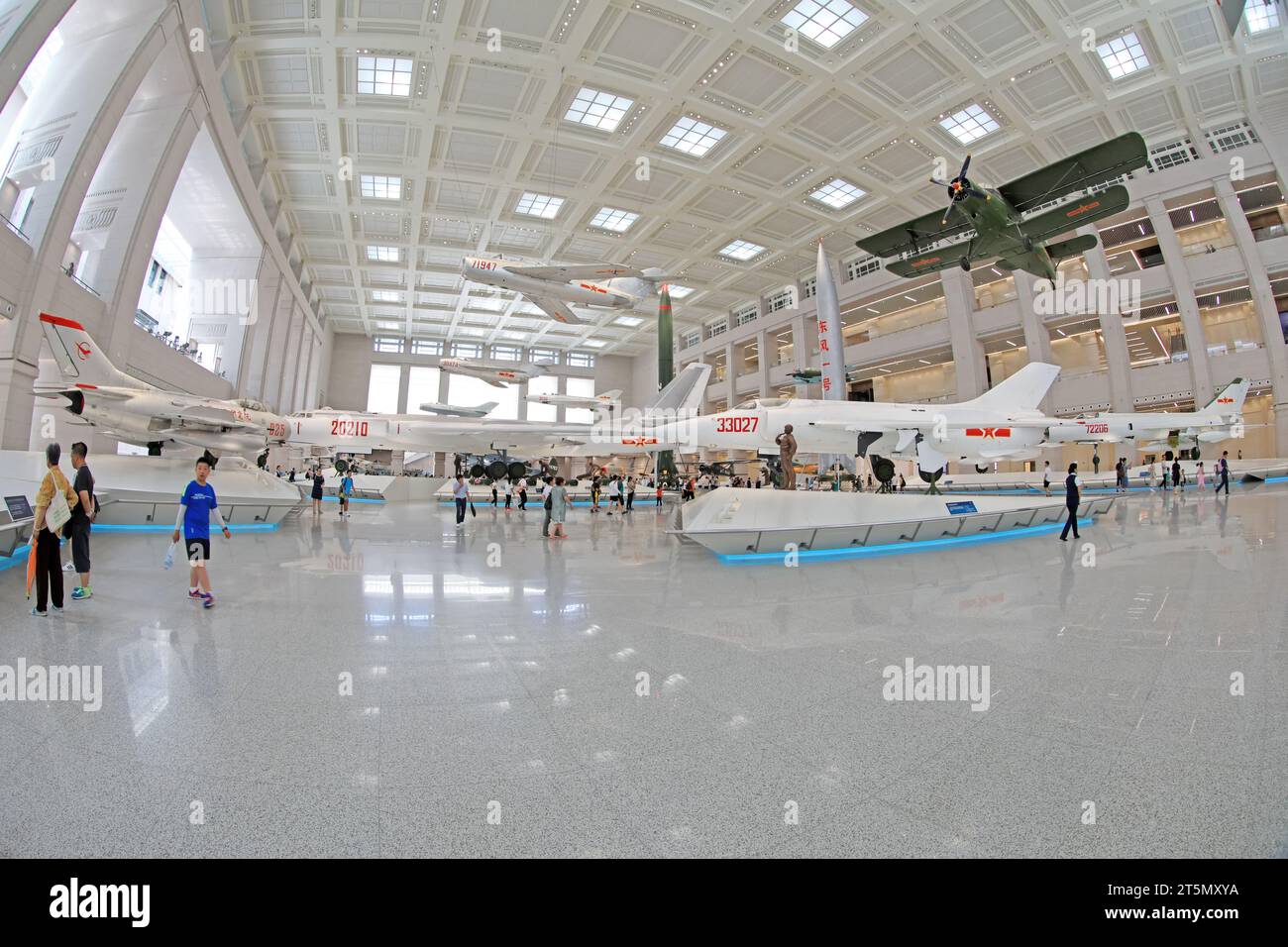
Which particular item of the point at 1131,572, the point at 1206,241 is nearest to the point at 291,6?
the point at 1131,572

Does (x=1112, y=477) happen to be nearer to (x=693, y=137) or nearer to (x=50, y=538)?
(x=693, y=137)

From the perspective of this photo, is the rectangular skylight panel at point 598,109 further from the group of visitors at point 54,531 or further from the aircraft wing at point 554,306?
the group of visitors at point 54,531

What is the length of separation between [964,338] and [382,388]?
4355 centimetres

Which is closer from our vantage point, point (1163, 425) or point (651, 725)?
point (651, 725)

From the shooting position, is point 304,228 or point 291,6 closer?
point 291,6

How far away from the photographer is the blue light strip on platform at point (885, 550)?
7492mm

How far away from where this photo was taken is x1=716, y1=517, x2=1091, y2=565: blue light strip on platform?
749cm

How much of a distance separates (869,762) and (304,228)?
33968mm

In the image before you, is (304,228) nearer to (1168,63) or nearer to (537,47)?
(537,47)

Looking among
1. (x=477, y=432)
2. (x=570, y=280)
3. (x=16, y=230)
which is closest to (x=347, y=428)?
(x=477, y=432)

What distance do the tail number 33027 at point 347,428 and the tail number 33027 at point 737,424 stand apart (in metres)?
12.1

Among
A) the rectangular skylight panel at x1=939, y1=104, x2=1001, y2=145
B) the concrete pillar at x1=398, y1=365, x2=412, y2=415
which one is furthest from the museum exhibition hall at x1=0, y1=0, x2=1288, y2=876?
the concrete pillar at x1=398, y1=365, x2=412, y2=415

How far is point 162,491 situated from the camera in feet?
32.6
